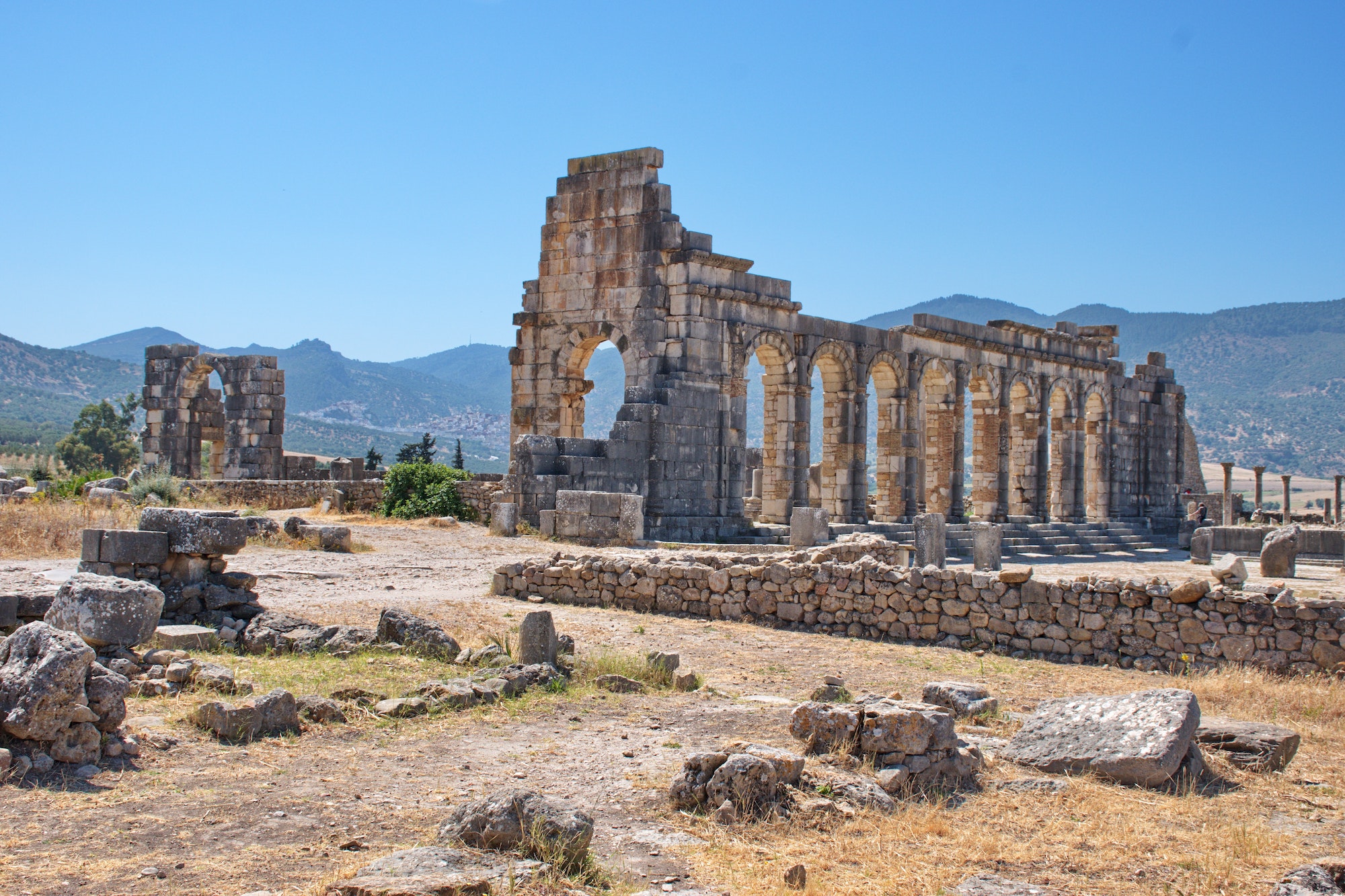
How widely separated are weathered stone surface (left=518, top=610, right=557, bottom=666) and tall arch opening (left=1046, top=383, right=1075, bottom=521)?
26.9m

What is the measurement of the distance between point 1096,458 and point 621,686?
30018 mm

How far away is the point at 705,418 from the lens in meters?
22.3

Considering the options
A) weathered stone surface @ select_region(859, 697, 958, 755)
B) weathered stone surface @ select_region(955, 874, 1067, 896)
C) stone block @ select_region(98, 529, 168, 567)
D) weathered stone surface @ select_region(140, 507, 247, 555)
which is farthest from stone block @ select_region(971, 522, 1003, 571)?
weathered stone surface @ select_region(955, 874, 1067, 896)

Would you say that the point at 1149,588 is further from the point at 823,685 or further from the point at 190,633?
the point at 190,633

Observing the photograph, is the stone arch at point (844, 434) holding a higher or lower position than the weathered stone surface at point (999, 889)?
higher

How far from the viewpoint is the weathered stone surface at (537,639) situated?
939 cm

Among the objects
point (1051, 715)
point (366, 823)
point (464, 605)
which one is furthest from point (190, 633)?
point (1051, 715)

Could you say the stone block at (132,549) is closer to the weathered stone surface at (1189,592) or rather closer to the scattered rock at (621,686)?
the scattered rock at (621,686)

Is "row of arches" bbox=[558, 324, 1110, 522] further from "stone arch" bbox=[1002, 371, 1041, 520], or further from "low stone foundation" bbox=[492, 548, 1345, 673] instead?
"low stone foundation" bbox=[492, 548, 1345, 673]

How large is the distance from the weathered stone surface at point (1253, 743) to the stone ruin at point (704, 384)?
1343cm

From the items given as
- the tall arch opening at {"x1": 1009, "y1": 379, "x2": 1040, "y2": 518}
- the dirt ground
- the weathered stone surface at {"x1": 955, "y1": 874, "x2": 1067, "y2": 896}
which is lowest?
the weathered stone surface at {"x1": 955, "y1": 874, "x2": 1067, "y2": 896}

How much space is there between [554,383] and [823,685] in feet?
51.5

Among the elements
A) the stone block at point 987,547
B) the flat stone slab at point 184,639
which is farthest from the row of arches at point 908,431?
the flat stone slab at point 184,639

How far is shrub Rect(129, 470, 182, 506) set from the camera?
21.8 meters
